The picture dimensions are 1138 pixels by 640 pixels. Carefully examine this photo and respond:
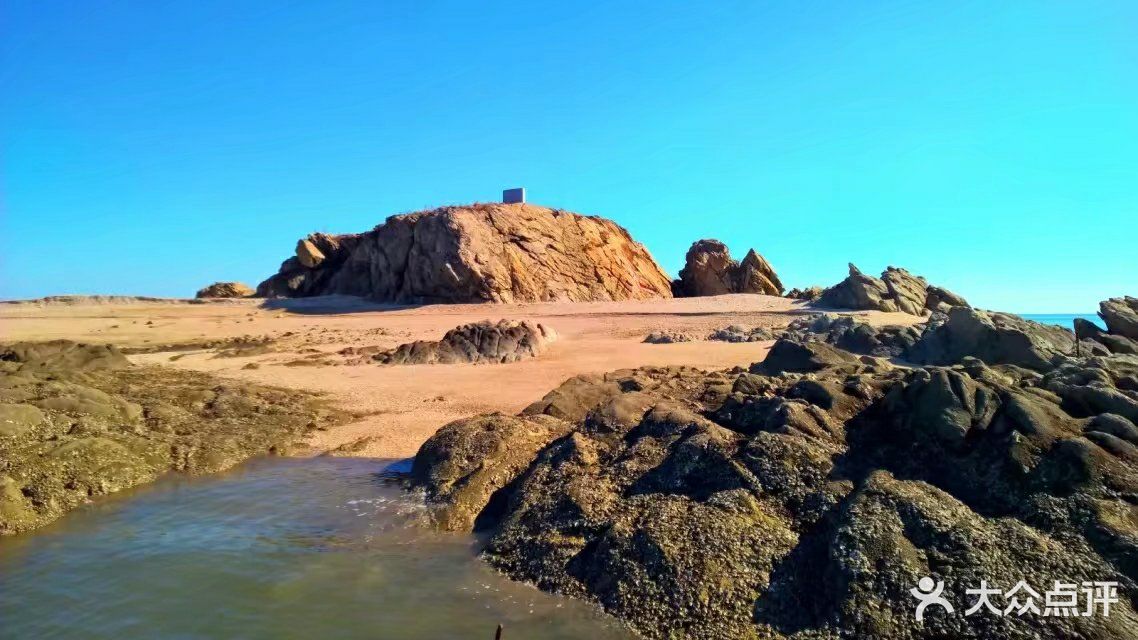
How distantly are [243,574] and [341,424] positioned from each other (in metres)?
4.96

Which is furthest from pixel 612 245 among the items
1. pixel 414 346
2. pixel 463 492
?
pixel 463 492

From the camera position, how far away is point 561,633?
12.8 feet

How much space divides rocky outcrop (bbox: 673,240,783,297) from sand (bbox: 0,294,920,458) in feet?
21.6

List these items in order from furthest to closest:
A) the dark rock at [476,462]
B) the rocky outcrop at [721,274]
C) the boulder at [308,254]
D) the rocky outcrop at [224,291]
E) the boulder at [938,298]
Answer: the rocky outcrop at [224,291] < the boulder at [308,254] < the rocky outcrop at [721,274] < the boulder at [938,298] < the dark rock at [476,462]

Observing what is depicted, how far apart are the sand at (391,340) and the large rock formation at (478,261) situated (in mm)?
2001

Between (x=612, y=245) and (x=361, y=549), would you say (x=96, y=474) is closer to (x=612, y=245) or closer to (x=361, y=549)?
(x=361, y=549)

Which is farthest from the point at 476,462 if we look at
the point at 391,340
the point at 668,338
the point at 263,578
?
the point at 391,340

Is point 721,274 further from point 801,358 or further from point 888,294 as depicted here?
point 801,358

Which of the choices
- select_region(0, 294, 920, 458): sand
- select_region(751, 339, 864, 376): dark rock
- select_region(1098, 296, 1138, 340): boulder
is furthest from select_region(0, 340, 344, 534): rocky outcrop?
select_region(1098, 296, 1138, 340): boulder

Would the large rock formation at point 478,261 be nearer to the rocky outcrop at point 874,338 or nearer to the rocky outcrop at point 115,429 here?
the rocky outcrop at point 874,338

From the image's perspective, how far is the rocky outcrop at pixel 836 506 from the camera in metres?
3.66

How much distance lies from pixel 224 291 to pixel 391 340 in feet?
93.7

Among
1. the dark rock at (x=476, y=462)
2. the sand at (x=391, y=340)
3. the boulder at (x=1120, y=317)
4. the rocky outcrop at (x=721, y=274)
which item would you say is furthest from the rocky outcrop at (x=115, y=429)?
the rocky outcrop at (x=721, y=274)

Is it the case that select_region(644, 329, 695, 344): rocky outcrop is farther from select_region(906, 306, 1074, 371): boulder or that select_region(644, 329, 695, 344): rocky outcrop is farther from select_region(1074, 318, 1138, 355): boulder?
select_region(1074, 318, 1138, 355): boulder
